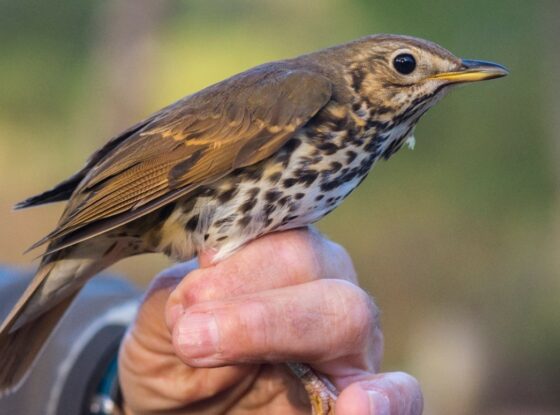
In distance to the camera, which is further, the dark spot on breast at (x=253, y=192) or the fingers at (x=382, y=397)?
the dark spot on breast at (x=253, y=192)

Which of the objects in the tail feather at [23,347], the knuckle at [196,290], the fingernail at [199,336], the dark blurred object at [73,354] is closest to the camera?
the fingernail at [199,336]

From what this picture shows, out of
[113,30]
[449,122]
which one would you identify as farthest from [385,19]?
[113,30]

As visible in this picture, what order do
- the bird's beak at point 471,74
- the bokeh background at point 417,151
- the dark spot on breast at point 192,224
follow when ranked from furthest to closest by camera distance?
the bokeh background at point 417,151 → the bird's beak at point 471,74 → the dark spot on breast at point 192,224

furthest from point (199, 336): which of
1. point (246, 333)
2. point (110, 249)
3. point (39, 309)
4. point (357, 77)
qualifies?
point (357, 77)

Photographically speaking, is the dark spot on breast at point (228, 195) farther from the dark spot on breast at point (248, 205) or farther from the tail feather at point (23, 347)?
the tail feather at point (23, 347)

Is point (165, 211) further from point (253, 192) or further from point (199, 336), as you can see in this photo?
point (199, 336)

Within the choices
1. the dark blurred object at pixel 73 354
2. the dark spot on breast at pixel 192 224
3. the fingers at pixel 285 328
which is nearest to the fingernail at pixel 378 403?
the fingers at pixel 285 328

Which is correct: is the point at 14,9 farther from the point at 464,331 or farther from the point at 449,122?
the point at 464,331
